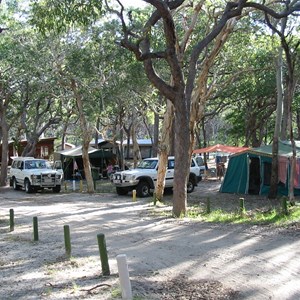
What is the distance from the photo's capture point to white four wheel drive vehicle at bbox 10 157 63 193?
77.2 ft

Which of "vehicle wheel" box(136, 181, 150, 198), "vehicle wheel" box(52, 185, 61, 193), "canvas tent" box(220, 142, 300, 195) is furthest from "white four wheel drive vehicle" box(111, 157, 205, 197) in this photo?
"vehicle wheel" box(52, 185, 61, 193)

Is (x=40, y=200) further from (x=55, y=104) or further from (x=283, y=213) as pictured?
(x=55, y=104)

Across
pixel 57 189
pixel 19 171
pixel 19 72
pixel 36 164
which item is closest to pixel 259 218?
pixel 57 189

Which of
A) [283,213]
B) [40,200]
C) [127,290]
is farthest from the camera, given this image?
[40,200]

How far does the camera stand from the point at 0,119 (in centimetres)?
2877

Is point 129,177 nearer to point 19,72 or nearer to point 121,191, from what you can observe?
point 121,191

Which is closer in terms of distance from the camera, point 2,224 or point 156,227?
point 156,227

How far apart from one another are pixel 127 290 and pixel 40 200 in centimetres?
1576

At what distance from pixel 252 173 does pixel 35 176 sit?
1116 cm

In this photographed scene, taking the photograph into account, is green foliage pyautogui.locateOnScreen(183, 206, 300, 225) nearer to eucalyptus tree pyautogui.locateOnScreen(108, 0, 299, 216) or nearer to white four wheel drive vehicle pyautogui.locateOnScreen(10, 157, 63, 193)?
eucalyptus tree pyautogui.locateOnScreen(108, 0, 299, 216)

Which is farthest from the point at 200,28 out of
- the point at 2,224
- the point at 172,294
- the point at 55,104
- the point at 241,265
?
the point at 55,104

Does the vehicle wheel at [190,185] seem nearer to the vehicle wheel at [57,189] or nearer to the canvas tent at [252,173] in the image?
the canvas tent at [252,173]

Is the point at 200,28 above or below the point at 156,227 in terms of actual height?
above

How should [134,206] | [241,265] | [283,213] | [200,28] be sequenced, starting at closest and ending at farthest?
[241,265]
[283,213]
[134,206]
[200,28]
